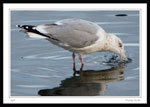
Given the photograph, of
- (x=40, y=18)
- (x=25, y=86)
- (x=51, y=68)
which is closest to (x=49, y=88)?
(x=25, y=86)

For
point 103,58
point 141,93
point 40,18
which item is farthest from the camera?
point 40,18

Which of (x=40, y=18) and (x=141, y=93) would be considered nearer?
(x=141, y=93)

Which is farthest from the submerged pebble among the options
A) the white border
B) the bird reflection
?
the white border

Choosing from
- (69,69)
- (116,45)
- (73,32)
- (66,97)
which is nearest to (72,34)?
(73,32)

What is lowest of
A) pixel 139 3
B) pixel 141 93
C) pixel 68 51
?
pixel 141 93

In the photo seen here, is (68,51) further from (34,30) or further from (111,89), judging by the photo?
(111,89)

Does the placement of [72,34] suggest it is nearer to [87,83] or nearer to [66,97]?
[87,83]

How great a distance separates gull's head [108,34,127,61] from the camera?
888 cm

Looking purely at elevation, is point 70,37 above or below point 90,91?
above

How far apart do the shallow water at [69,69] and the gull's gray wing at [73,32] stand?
1.55ft

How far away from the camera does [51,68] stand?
8477mm

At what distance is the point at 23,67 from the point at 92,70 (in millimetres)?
1233

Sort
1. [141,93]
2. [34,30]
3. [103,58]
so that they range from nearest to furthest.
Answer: [141,93] → [34,30] → [103,58]

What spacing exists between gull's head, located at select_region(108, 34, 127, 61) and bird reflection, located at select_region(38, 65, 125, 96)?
459mm
